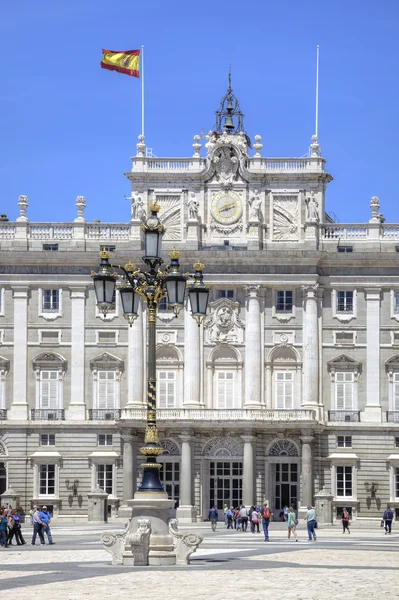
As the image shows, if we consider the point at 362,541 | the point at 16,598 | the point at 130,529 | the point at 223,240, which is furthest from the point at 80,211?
the point at 16,598

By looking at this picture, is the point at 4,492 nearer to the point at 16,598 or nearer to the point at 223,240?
the point at 223,240

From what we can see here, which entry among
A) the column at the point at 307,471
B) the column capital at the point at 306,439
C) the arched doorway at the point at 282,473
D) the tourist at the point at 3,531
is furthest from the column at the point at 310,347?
the tourist at the point at 3,531

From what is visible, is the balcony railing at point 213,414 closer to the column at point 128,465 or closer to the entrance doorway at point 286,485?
the column at point 128,465

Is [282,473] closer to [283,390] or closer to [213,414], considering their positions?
[283,390]

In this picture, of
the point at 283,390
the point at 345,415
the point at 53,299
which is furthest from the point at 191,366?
the point at 345,415

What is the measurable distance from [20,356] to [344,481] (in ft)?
65.2

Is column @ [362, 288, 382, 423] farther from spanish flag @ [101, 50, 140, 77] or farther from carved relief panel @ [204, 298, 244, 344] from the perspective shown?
spanish flag @ [101, 50, 140, 77]

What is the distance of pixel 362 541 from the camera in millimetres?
59250

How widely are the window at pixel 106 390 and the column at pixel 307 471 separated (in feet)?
36.8

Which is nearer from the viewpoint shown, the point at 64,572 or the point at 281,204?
the point at 64,572

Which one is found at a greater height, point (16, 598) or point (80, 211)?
point (80, 211)

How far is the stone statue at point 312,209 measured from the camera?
86375mm

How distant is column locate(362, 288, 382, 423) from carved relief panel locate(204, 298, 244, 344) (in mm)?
7351

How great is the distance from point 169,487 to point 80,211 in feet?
55.4
